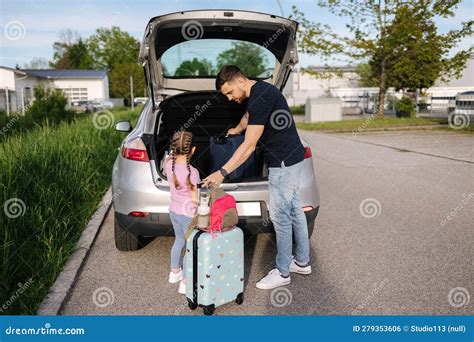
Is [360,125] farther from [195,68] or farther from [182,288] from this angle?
[182,288]

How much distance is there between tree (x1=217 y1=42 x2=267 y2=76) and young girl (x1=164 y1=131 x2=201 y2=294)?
2255 mm

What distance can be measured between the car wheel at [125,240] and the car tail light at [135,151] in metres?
0.67

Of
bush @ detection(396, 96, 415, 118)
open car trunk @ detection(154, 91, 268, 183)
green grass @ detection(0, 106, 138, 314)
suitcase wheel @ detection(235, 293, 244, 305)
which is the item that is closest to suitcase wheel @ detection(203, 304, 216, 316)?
suitcase wheel @ detection(235, 293, 244, 305)

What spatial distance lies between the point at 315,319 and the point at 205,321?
2.41 feet

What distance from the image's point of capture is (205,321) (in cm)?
319

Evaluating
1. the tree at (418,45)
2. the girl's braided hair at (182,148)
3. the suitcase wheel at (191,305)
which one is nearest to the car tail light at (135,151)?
the girl's braided hair at (182,148)

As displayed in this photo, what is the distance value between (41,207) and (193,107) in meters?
1.99

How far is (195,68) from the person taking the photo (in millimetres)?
5824

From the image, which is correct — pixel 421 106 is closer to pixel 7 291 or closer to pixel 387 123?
pixel 387 123

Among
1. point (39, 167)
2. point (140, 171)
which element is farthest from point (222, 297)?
point (39, 167)

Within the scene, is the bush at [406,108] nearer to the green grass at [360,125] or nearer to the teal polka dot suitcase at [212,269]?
the green grass at [360,125]

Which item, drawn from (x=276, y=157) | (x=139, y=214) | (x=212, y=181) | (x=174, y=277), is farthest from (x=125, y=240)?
(x=276, y=157)

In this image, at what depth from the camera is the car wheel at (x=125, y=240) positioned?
14.4 feet

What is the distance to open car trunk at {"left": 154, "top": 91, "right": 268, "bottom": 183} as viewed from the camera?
502cm
